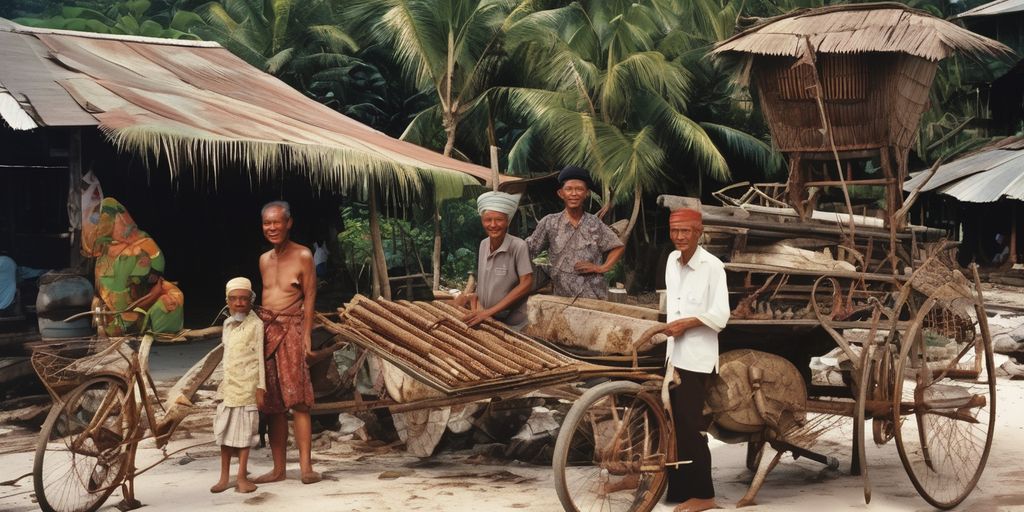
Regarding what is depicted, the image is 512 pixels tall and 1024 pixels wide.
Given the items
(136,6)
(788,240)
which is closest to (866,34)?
(788,240)

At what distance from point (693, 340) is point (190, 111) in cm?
732

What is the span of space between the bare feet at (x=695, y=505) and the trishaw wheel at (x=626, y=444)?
258 mm

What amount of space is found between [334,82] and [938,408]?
72.3ft

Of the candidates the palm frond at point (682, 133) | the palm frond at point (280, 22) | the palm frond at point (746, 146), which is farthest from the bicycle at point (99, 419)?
the palm frond at point (280, 22)

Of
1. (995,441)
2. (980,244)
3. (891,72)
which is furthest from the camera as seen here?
(980,244)

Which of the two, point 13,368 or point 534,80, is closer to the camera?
point 13,368

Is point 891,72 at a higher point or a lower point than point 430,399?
higher

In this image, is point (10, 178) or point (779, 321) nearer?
point (779, 321)

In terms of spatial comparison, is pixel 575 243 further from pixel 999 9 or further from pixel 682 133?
pixel 999 9

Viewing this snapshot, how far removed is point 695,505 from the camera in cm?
554

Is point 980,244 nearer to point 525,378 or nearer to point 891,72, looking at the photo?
point 891,72

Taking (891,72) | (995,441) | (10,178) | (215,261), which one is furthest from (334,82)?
(995,441)

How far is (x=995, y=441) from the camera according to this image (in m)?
7.76

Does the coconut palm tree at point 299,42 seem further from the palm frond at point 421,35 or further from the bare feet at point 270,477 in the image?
the bare feet at point 270,477
